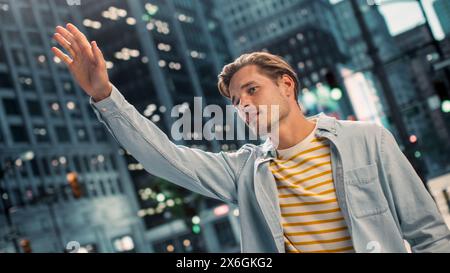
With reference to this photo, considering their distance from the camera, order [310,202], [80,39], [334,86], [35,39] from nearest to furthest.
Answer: [80,39] → [310,202] → [334,86] → [35,39]

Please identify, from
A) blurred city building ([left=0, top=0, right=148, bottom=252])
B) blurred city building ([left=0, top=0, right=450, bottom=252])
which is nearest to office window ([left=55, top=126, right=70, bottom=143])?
blurred city building ([left=0, top=0, right=148, bottom=252])

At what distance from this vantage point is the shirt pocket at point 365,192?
2045 mm

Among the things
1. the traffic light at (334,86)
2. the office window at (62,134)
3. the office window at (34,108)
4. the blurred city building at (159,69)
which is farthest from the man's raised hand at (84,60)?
the blurred city building at (159,69)

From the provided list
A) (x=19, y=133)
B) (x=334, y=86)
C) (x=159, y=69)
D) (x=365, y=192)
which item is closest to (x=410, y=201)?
(x=365, y=192)

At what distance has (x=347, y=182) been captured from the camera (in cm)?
207

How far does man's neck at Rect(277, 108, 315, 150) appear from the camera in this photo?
2.38 meters

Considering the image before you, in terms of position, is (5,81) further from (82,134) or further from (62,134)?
(82,134)

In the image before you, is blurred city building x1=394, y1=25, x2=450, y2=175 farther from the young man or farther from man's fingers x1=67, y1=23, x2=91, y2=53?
man's fingers x1=67, y1=23, x2=91, y2=53

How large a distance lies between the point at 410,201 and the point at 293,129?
0.66 meters

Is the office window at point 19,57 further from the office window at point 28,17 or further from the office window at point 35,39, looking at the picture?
the office window at point 28,17

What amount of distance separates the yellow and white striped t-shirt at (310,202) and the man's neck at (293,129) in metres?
0.06

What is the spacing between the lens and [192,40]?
298 ft

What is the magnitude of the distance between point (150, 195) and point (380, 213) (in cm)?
6896

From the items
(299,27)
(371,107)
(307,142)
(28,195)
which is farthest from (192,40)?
(307,142)
